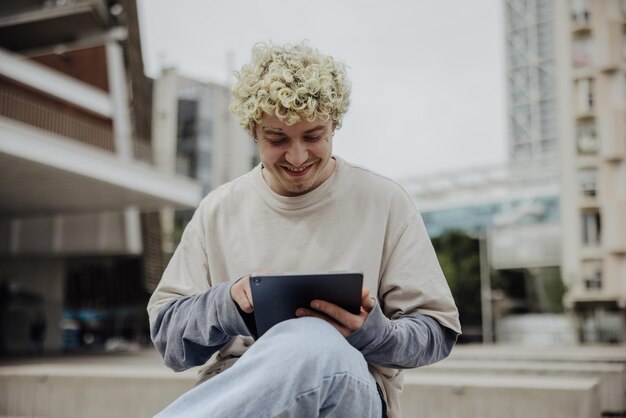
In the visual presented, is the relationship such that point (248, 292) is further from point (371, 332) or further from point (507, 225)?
point (507, 225)

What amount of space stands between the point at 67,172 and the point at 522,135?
11723 centimetres

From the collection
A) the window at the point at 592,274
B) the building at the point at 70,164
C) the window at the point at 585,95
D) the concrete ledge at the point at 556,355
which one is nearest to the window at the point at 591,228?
the window at the point at 592,274

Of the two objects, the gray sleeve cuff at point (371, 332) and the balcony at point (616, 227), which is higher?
the gray sleeve cuff at point (371, 332)

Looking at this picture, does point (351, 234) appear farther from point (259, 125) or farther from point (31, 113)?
point (31, 113)

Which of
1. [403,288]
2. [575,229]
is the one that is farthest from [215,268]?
[575,229]

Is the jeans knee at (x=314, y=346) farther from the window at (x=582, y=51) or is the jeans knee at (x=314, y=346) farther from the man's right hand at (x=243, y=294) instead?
the window at (x=582, y=51)

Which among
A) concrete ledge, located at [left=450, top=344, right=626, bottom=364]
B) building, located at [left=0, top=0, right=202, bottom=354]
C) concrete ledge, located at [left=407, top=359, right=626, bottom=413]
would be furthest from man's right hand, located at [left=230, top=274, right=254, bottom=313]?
building, located at [left=0, top=0, right=202, bottom=354]

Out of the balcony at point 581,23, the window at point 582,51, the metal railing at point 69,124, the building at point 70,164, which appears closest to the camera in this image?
the building at point 70,164

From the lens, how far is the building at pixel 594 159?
36.0 meters

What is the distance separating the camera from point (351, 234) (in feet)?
7.61

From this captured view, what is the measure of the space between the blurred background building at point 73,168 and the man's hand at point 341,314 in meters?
14.8

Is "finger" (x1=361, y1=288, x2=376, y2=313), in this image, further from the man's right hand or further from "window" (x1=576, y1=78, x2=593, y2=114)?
"window" (x1=576, y1=78, x2=593, y2=114)

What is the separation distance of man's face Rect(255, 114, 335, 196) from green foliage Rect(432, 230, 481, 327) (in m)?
40.9

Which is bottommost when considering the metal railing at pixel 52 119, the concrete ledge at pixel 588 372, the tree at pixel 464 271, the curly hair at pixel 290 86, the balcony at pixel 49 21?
the tree at pixel 464 271
